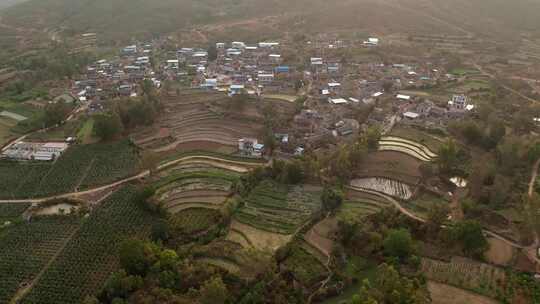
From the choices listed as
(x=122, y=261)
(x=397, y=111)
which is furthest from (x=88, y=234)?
(x=397, y=111)

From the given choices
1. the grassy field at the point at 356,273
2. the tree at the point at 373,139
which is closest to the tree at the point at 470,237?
the grassy field at the point at 356,273

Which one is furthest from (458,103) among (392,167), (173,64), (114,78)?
(114,78)

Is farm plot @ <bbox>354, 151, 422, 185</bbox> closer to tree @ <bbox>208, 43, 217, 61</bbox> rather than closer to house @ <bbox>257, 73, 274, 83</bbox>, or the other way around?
house @ <bbox>257, 73, 274, 83</bbox>

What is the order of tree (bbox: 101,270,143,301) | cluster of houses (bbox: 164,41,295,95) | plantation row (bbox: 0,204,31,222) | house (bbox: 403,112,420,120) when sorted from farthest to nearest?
cluster of houses (bbox: 164,41,295,95), house (bbox: 403,112,420,120), plantation row (bbox: 0,204,31,222), tree (bbox: 101,270,143,301)

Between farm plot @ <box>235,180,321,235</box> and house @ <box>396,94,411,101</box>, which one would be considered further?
house @ <box>396,94,411,101</box>

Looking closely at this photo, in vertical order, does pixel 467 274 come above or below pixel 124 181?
below

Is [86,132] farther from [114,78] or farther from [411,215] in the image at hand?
[411,215]

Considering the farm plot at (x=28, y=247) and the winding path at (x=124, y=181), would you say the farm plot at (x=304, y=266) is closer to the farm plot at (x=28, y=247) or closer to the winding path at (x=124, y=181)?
the winding path at (x=124, y=181)

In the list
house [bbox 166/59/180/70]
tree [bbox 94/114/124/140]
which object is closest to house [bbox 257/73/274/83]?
house [bbox 166/59/180/70]

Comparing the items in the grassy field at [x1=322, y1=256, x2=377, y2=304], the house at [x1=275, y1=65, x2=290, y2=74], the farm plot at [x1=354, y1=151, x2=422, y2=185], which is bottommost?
the grassy field at [x1=322, y1=256, x2=377, y2=304]
